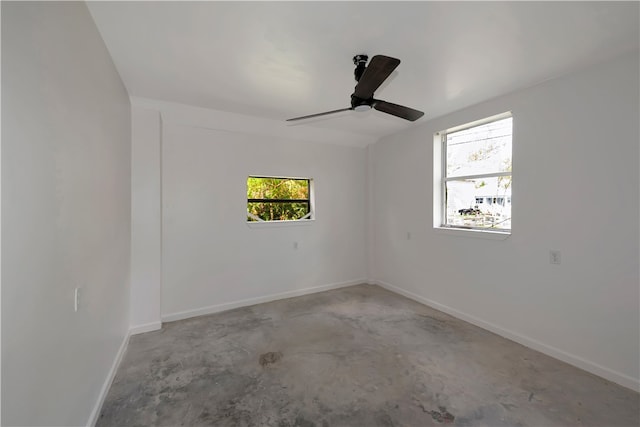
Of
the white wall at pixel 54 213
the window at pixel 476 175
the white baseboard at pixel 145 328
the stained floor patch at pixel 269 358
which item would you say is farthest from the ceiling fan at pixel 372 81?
the white baseboard at pixel 145 328

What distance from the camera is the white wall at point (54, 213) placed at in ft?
3.14

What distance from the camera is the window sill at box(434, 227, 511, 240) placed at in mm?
2863

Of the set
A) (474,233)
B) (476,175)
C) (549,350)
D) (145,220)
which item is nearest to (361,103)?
(476,175)

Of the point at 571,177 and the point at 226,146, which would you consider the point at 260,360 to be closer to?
the point at 226,146

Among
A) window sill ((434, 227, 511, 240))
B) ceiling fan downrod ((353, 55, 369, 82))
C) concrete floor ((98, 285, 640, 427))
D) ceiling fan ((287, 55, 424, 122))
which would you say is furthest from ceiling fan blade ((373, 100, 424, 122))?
concrete floor ((98, 285, 640, 427))

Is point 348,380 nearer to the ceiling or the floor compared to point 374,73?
nearer to the floor

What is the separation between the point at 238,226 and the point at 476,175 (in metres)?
3.09

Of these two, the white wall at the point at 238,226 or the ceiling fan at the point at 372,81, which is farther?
the white wall at the point at 238,226

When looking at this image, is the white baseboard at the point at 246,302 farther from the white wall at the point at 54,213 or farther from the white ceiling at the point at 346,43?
the white ceiling at the point at 346,43

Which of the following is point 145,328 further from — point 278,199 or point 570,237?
point 570,237

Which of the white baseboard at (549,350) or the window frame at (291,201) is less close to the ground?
the window frame at (291,201)

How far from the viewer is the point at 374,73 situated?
5.66 ft

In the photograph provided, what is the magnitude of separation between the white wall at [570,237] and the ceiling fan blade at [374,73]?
1804 millimetres

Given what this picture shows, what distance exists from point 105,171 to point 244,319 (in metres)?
2.16
